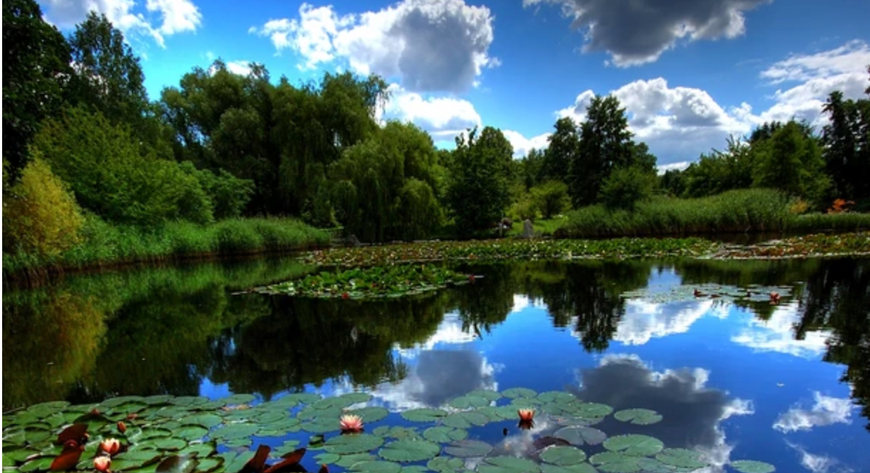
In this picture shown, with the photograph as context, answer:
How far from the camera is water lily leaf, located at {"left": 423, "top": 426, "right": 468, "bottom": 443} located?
2.85m

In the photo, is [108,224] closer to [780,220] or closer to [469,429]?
[469,429]

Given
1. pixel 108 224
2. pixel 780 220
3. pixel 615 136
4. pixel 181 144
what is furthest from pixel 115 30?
pixel 780 220

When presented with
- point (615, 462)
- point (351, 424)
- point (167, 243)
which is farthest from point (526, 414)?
point (167, 243)

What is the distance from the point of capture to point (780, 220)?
2105 cm

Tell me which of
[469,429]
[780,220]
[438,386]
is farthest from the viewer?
[780,220]

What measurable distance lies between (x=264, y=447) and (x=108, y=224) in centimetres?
1558

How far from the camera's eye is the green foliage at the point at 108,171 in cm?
1527

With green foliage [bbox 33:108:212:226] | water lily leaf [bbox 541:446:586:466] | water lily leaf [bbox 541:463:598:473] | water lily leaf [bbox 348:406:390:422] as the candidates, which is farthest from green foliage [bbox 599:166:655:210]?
water lily leaf [bbox 541:463:598:473]

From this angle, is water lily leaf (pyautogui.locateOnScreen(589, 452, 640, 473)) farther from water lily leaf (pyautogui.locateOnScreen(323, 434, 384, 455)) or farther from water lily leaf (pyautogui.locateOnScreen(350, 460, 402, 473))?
water lily leaf (pyautogui.locateOnScreen(323, 434, 384, 455))

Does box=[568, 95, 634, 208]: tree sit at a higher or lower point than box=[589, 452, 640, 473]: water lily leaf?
higher

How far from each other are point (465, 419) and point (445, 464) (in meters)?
0.56

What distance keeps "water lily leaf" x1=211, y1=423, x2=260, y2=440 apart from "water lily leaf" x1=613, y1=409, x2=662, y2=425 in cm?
241

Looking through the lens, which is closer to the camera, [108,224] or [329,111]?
[108,224]

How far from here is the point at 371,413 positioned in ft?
10.7
